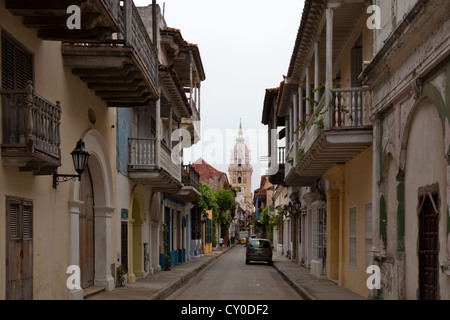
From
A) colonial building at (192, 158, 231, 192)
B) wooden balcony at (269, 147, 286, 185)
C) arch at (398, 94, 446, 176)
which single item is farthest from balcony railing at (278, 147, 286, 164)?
colonial building at (192, 158, 231, 192)

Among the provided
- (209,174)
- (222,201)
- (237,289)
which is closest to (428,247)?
(237,289)

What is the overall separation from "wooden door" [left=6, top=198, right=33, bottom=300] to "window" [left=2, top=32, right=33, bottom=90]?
185cm

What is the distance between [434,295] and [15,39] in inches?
294

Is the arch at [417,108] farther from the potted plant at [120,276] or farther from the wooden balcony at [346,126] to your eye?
the potted plant at [120,276]

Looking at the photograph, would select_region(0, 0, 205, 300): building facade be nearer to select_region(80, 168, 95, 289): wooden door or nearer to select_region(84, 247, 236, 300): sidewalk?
select_region(80, 168, 95, 289): wooden door

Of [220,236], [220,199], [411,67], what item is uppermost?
[411,67]

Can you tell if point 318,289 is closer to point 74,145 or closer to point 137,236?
point 137,236

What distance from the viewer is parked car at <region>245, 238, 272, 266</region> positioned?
115 feet

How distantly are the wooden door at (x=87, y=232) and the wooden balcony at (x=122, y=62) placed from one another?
2.28 m

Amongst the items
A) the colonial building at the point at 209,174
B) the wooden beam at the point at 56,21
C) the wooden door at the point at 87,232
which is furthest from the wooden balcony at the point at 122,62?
the colonial building at the point at 209,174

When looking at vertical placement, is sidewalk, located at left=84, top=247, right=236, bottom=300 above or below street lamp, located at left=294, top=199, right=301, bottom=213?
below

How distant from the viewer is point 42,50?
38.0 feet

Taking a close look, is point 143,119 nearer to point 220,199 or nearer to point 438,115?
point 438,115

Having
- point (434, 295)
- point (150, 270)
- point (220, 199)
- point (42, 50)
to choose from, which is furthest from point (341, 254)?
point (220, 199)
